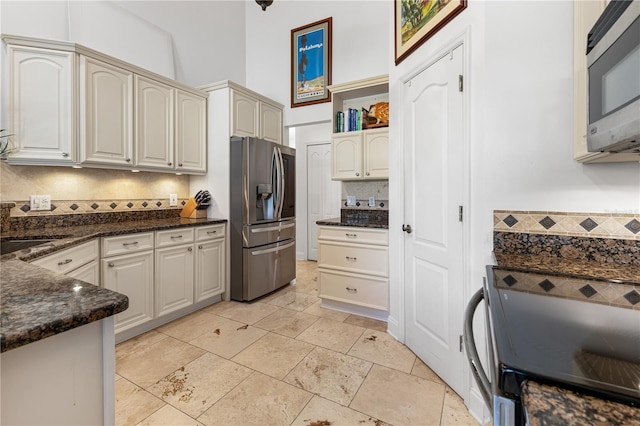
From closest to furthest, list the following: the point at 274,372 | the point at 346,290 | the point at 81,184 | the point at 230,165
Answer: the point at 274,372 → the point at 81,184 → the point at 346,290 → the point at 230,165

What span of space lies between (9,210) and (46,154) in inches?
18.2

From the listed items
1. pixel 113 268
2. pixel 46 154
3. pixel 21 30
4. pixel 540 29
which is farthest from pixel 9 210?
pixel 540 29

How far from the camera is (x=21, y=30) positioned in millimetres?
2215

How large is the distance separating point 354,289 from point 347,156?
54.7 inches

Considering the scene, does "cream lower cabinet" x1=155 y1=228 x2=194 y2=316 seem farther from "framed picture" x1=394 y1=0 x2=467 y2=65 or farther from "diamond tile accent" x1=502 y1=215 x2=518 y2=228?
"diamond tile accent" x1=502 y1=215 x2=518 y2=228

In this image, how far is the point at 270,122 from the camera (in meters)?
3.88

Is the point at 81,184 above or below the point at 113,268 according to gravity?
above

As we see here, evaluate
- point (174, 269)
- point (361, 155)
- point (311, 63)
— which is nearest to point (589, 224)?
point (361, 155)

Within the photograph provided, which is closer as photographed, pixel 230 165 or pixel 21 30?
pixel 21 30

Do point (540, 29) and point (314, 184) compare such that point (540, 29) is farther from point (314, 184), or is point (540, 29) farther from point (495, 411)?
point (314, 184)

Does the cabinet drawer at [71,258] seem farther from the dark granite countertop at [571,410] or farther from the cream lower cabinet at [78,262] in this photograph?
the dark granite countertop at [571,410]

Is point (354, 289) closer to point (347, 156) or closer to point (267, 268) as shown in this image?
point (267, 268)

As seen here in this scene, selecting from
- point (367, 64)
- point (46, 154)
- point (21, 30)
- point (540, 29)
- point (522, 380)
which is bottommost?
point (522, 380)

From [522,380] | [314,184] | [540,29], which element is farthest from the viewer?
[314,184]
